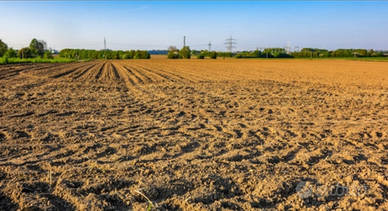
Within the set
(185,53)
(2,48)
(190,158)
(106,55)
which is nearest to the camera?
(190,158)

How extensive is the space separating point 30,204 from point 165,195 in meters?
1.44

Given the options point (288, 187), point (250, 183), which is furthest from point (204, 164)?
point (288, 187)

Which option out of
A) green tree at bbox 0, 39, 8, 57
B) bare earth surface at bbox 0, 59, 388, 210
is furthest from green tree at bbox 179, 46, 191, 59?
bare earth surface at bbox 0, 59, 388, 210

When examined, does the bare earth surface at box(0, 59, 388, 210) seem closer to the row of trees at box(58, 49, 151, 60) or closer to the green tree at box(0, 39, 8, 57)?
the green tree at box(0, 39, 8, 57)

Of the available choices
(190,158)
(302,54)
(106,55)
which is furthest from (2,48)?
(302,54)

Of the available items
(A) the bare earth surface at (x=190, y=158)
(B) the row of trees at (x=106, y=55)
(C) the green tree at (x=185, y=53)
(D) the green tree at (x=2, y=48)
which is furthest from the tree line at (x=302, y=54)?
(A) the bare earth surface at (x=190, y=158)

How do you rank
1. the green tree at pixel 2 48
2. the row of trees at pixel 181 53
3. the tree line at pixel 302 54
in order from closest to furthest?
the green tree at pixel 2 48 < the tree line at pixel 302 54 < the row of trees at pixel 181 53

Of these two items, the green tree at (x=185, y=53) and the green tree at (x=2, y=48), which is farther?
the green tree at (x=185, y=53)

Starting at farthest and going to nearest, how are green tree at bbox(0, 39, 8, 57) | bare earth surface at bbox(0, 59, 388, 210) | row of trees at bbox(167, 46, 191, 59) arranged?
1. row of trees at bbox(167, 46, 191, 59)
2. green tree at bbox(0, 39, 8, 57)
3. bare earth surface at bbox(0, 59, 388, 210)

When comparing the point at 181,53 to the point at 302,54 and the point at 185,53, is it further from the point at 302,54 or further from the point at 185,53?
the point at 302,54

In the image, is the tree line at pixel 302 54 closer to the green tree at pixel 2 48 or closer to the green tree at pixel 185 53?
the green tree at pixel 185 53

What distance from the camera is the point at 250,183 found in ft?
12.1

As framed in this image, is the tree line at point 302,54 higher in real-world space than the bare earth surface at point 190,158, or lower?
higher

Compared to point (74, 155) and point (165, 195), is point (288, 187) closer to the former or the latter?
point (165, 195)
